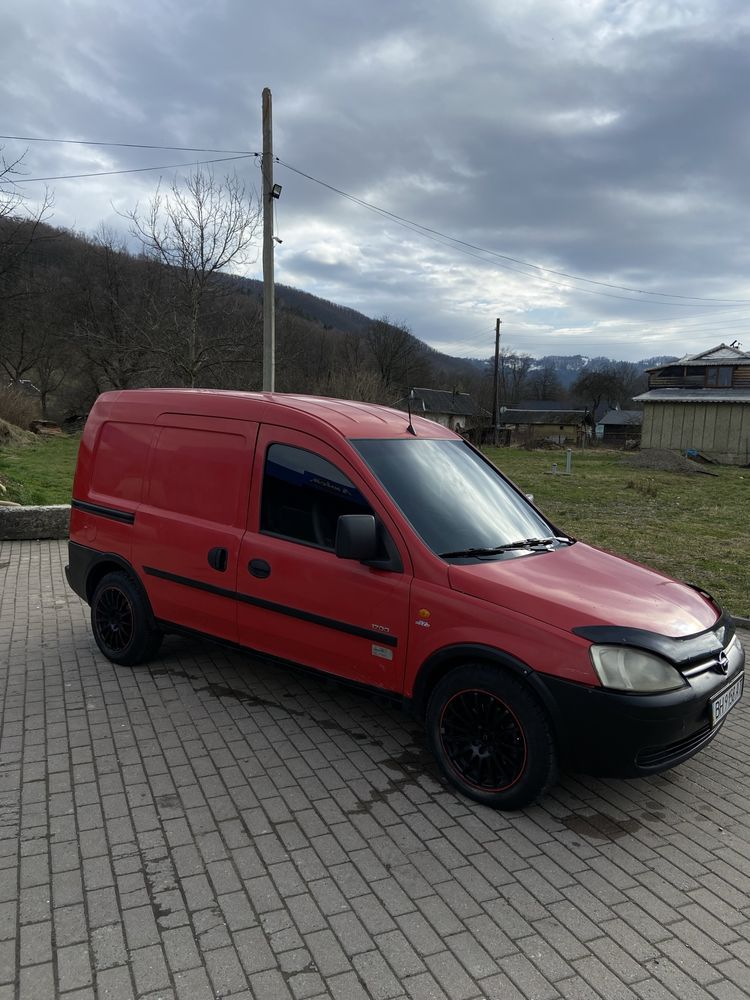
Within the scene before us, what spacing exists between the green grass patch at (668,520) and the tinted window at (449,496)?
12.9 feet

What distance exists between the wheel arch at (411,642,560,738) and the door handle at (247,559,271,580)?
1.18 metres

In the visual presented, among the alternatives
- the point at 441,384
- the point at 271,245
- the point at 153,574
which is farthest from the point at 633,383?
the point at 153,574

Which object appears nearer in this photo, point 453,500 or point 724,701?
point 724,701

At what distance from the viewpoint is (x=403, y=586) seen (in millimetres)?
3557

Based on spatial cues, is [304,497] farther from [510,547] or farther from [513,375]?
[513,375]

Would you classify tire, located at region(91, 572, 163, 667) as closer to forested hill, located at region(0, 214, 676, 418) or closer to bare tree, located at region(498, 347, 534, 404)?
forested hill, located at region(0, 214, 676, 418)

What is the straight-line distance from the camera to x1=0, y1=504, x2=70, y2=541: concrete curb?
32.0 ft

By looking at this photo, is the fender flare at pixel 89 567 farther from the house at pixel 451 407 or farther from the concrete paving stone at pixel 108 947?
the house at pixel 451 407

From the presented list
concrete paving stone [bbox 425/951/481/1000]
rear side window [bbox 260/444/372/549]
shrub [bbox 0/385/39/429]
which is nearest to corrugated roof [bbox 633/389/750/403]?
shrub [bbox 0/385/39/429]

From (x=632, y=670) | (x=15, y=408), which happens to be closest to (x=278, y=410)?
(x=632, y=670)

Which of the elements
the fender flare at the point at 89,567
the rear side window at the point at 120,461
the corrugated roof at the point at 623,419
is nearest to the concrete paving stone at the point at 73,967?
the fender flare at the point at 89,567

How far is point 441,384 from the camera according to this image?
317 feet

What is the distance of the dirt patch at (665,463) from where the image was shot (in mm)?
29844

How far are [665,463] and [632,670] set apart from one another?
30701 mm
